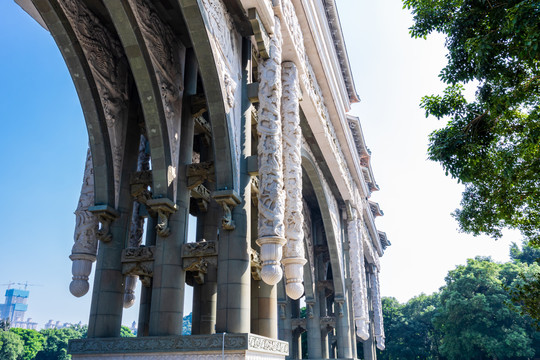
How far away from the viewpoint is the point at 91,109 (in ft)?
29.6

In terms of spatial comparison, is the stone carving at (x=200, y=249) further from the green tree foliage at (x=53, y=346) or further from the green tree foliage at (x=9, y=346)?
the green tree foliage at (x=53, y=346)

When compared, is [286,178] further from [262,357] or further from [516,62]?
[516,62]

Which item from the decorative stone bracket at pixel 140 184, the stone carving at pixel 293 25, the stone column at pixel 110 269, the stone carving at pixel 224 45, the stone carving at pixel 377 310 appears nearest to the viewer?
the stone carving at pixel 224 45

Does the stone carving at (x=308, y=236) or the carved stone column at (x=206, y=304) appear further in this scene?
the stone carving at (x=308, y=236)

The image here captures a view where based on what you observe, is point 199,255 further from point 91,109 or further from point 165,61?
point 165,61

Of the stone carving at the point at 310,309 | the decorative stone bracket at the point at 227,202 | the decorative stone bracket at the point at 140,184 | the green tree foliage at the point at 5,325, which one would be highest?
the green tree foliage at the point at 5,325

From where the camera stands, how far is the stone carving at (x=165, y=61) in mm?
8609

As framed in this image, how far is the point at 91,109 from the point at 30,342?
57.1 metres

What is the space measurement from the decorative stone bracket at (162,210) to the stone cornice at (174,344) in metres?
1.99

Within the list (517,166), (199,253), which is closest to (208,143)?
(199,253)

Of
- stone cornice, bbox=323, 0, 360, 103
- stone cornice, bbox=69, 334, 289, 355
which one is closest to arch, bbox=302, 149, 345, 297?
stone cornice, bbox=323, 0, 360, 103

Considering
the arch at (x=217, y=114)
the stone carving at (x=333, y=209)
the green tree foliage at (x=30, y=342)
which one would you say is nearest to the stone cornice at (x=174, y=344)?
the arch at (x=217, y=114)

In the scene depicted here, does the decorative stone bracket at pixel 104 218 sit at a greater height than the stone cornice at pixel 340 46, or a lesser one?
lesser

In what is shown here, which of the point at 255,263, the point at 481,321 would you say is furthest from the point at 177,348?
the point at 481,321
